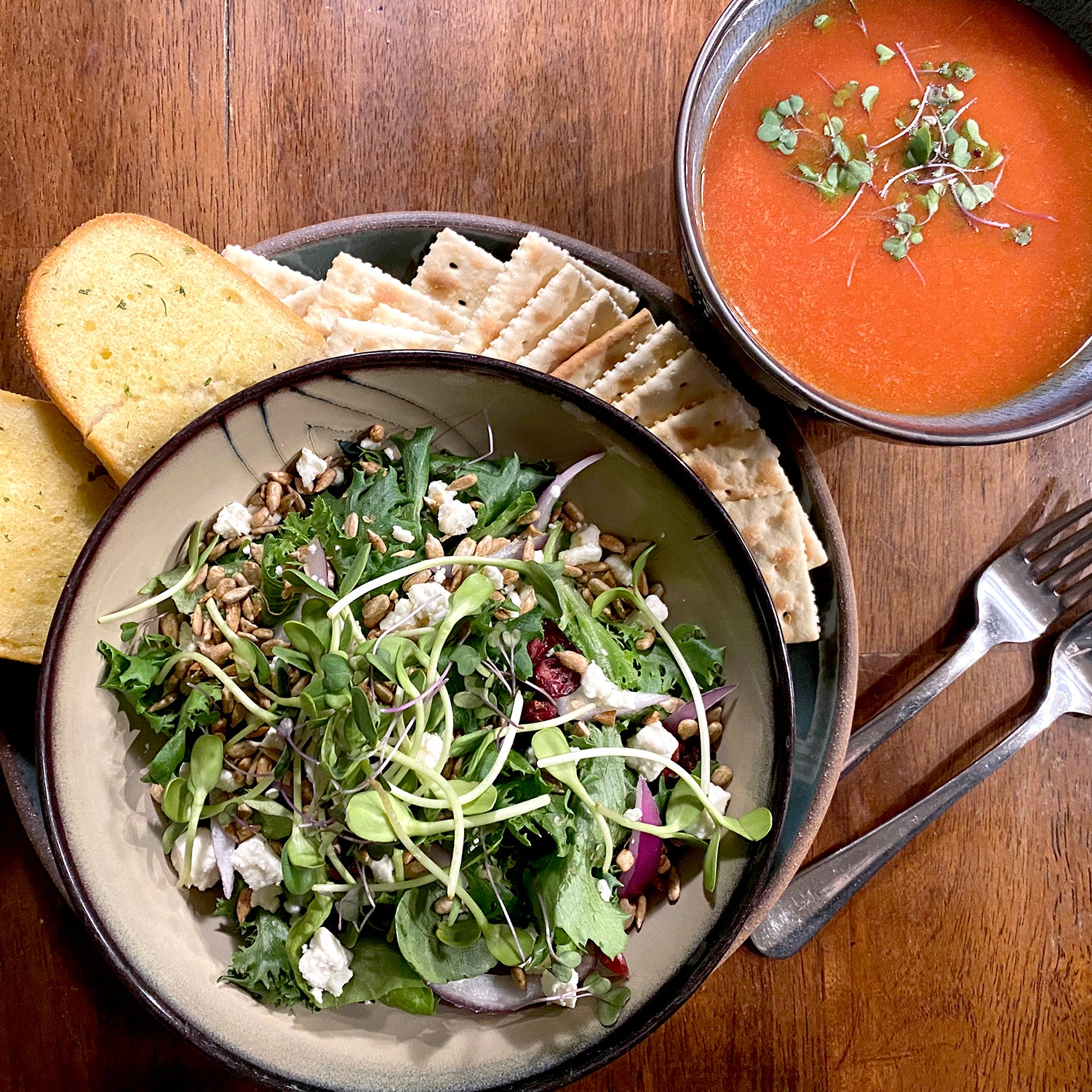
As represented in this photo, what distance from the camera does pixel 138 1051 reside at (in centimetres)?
201

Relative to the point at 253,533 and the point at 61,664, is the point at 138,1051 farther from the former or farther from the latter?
the point at 253,533

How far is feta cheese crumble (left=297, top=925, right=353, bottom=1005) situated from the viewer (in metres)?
1.54

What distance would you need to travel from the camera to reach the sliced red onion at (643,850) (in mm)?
1597

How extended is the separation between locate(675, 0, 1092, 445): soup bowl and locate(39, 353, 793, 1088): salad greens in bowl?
28 centimetres

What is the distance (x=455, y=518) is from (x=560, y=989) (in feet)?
2.77

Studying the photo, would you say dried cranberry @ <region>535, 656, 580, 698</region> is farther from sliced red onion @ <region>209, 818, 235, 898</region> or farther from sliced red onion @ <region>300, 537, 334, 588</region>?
sliced red onion @ <region>209, 818, 235, 898</region>

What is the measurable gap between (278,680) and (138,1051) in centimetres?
106


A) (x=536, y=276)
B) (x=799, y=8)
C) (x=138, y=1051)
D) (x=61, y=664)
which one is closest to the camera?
(x=61, y=664)

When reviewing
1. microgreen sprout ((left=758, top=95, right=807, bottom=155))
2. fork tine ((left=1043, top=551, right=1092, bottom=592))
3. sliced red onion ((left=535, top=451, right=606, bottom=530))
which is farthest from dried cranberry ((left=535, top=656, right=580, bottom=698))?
fork tine ((left=1043, top=551, right=1092, bottom=592))

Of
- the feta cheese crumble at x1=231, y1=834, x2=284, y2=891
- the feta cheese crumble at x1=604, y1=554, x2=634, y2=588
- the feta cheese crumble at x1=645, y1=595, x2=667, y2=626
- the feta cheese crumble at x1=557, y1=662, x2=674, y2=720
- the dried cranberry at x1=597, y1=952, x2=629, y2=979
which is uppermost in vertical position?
the feta cheese crumble at x1=604, y1=554, x2=634, y2=588

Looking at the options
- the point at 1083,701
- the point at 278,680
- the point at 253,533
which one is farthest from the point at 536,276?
the point at 1083,701

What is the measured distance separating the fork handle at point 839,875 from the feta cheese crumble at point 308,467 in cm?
134

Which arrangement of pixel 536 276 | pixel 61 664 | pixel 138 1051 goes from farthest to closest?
pixel 138 1051 < pixel 536 276 < pixel 61 664

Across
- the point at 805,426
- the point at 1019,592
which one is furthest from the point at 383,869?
the point at 1019,592
